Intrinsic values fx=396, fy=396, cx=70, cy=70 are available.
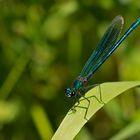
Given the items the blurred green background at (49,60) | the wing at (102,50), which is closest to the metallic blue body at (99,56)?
the wing at (102,50)

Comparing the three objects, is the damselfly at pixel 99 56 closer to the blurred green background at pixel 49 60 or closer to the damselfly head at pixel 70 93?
the damselfly head at pixel 70 93

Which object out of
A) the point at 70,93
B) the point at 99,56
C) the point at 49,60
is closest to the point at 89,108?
the point at 70,93

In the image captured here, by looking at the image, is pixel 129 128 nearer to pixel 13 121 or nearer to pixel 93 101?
pixel 93 101

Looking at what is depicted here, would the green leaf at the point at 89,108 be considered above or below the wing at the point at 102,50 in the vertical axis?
above

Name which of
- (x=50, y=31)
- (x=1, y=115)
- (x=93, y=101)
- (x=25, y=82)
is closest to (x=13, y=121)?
(x=1, y=115)

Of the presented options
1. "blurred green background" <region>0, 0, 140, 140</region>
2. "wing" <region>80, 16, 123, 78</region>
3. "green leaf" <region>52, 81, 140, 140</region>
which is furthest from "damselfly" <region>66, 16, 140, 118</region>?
"green leaf" <region>52, 81, 140, 140</region>
